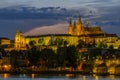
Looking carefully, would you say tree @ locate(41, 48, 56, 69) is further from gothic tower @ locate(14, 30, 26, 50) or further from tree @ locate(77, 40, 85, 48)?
gothic tower @ locate(14, 30, 26, 50)

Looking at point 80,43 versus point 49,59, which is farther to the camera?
point 80,43

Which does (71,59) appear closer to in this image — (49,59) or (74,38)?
(49,59)

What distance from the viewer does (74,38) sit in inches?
7101

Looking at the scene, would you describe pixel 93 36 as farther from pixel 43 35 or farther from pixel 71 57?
pixel 71 57

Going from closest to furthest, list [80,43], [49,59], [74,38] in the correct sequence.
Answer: [49,59] < [80,43] < [74,38]

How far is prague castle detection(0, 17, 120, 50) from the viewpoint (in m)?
177

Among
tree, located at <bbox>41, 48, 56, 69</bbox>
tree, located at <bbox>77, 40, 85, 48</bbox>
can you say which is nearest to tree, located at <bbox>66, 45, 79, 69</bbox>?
tree, located at <bbox>41, 48, 56, 69</bbox>

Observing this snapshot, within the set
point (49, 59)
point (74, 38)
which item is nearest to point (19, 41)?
point (74, 38)

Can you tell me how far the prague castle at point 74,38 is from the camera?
177 m

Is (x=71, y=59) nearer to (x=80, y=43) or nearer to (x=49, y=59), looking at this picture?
(x=49, y=59)

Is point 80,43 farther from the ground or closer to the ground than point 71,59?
farther from the ground

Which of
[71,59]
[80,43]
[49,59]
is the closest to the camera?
[71,59]

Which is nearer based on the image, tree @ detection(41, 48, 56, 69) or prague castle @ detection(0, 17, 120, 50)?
tree @ detection(41, 48, 56, 69)

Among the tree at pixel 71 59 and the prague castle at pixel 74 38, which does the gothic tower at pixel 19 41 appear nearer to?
the prague castle at pixel 74 38
